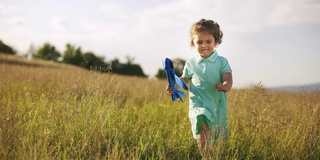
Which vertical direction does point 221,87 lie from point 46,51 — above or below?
below

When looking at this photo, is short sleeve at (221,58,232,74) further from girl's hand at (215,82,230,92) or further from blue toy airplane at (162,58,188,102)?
blue toy airplane at (162,58,188,102)

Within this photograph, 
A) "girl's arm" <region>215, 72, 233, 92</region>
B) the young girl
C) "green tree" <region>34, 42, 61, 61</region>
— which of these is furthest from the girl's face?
"green tree" <region>34, 42, 61, 61</region>

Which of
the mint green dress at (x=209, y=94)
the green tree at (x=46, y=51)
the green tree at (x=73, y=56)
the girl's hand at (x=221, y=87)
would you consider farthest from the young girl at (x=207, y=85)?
the green tree at (x=46, y=51)

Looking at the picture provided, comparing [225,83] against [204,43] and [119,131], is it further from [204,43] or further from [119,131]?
[119,131]

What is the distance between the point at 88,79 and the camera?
12.1ft

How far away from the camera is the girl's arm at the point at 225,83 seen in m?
3.08

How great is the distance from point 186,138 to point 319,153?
147 centimetres

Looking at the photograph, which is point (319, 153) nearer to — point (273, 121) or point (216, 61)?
point (273, 121)

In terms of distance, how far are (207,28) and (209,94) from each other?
661 mm

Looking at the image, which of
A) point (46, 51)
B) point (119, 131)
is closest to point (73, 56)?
point (46, 51)

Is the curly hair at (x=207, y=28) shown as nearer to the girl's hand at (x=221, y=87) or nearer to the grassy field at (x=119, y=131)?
the girl's hand at (x=221, y=87)

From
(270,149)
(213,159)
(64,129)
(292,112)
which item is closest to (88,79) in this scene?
(64,129)

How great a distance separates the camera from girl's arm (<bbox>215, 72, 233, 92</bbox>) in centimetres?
308

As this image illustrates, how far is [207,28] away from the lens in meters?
3.37
